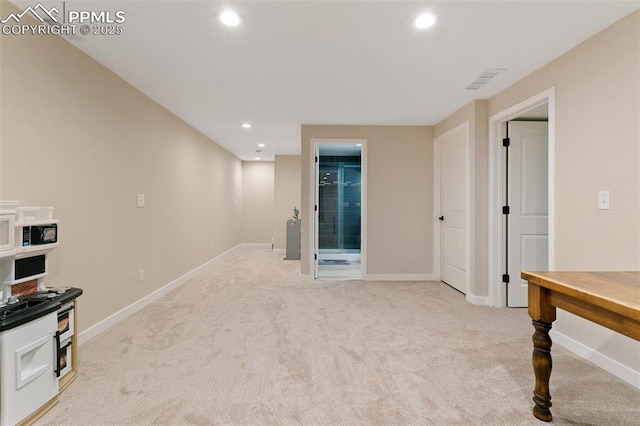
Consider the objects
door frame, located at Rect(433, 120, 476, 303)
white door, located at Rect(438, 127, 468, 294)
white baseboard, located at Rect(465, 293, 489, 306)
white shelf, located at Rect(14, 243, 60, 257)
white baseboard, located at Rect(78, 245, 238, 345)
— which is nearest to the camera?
white shelf, located at Rect(14, 243, 60, 257)

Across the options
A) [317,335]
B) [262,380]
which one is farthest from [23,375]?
[317,335]

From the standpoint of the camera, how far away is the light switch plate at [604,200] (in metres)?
2.17

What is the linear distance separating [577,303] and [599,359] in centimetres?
121

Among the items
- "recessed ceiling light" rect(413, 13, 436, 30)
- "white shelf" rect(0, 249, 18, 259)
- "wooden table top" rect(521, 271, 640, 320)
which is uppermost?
"recessed ceiling light" rect(413, 13, 436, 30)

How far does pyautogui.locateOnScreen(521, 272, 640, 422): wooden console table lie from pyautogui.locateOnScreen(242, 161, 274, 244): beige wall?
7.19 metres

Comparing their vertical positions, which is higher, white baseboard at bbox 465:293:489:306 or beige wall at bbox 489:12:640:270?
beige wall at bbox 489:12:640:270

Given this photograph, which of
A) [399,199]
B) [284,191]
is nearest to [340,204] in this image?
[284,191]

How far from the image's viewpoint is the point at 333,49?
8.06ft

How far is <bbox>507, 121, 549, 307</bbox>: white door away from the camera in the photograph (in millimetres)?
3488

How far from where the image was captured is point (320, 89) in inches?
129

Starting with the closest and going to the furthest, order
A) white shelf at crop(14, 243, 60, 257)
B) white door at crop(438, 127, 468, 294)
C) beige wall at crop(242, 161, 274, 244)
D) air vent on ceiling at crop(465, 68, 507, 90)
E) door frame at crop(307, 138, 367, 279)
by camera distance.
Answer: white shelf at crop(14, 243, 60, 257)
air vent on ceiling at crop(465, 68, 507, 90)
white door at crop(438, 127, 468, 294)
door frame at crop(307, 138, 367, 279)
beige wall at crop(242, 161, 274, 244)

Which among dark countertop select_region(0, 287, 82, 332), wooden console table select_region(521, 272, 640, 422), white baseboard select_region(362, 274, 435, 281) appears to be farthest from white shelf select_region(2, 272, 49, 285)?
white baseboard select_region(362, 274, 435, 281)

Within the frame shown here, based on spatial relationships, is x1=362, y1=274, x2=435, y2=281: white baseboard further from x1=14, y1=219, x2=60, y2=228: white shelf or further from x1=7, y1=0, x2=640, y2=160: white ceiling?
x1=14, y1=219, x2=60, y2=228: white shelf

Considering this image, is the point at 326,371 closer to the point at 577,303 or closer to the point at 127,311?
the point at 577,303
